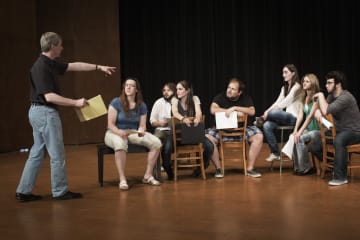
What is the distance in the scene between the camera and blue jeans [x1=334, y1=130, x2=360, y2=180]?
562cm

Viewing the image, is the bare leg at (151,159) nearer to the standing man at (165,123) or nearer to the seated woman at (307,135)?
the standing man at (165,123)

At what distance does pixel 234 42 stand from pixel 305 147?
4646 mm

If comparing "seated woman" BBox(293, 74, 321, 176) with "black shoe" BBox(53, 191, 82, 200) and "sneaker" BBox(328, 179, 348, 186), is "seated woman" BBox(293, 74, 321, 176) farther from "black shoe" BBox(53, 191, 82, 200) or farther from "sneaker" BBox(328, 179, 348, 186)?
"black shoe" BBox(53, 191, 82, 200)

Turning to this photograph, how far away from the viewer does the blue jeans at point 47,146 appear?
493 centimetres

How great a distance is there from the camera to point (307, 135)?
630cm

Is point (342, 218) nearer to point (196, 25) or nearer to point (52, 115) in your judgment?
point (52, 115)

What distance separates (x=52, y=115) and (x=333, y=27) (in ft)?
22.6

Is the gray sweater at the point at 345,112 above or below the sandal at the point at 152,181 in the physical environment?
above

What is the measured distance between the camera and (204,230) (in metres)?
3.95

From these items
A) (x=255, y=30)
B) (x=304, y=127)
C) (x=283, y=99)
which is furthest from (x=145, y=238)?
(x=255, y=30)

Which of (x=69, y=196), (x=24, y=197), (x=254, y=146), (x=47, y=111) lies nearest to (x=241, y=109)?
(x=254, y=146)

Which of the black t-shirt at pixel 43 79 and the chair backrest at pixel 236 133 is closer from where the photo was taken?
the black t-shirt at pixel 43 79

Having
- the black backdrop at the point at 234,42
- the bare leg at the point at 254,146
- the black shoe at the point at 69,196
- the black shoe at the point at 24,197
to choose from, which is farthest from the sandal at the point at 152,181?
the black backdrop at the point at 234,42

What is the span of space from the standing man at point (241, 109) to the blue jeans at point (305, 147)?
0.44 m
